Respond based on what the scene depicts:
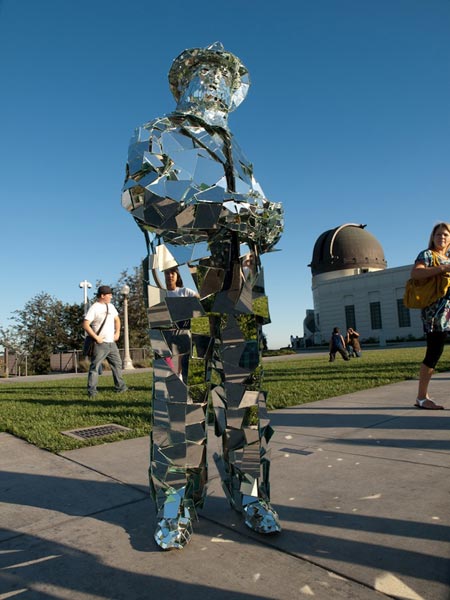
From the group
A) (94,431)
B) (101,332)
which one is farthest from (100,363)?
(94,431)

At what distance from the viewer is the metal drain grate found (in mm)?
3982

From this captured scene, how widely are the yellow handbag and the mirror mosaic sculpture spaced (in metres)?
2.90

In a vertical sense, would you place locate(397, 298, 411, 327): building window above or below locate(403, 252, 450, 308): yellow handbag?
above

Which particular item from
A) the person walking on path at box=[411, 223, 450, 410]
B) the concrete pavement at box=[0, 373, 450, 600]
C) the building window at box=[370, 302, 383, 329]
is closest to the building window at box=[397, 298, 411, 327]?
the building window at box=[370, 302, 383, 329]

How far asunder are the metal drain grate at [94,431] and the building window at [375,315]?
4519 cm

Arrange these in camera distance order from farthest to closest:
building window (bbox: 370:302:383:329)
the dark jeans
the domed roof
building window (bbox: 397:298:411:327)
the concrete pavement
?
the domed roof → building window (bbox: 370:302:383:329) → building window (bbox: 397:298:411:327) → the dark jeans → the concrete pavement

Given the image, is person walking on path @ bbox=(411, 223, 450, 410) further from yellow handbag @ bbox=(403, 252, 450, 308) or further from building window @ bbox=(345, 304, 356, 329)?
building window @ bbox=(345, 304, 356, 329)

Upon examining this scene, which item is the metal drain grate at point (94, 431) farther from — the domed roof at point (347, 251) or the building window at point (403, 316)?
the domed roof at point (347, 251)

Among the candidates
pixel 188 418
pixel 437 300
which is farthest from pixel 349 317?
pixel 188 418

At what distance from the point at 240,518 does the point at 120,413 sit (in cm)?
326

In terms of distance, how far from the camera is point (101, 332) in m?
6.93

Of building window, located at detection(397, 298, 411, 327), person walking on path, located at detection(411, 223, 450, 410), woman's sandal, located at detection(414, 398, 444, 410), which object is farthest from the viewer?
building window, located at detection(397, 298, 411, 327)

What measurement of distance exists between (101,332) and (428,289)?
4.76 m

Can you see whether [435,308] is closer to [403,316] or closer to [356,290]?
[403,316]
